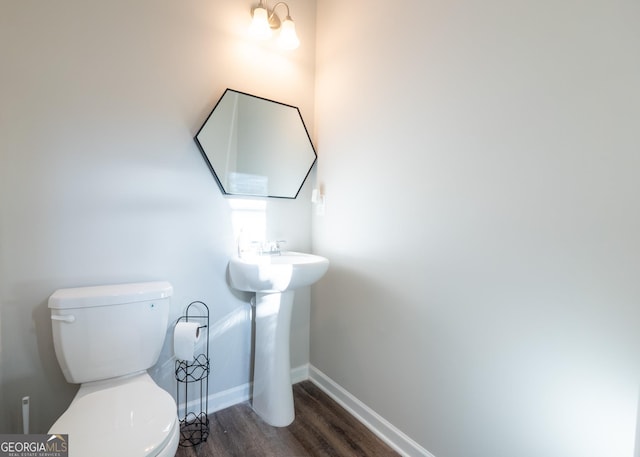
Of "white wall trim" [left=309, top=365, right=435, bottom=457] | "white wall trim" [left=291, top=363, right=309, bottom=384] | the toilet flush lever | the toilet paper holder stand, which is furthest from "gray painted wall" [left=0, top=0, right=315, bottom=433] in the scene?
"white wall trim" [left=309, top=365, right=435, bottom=457]

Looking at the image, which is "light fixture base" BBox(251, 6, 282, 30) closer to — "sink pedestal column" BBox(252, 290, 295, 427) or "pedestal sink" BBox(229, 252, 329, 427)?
"pedestal sink" BBox(229, 252, 329, 427)

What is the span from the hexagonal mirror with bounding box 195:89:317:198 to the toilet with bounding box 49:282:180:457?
28.5 inches

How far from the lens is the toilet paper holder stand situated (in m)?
1.73

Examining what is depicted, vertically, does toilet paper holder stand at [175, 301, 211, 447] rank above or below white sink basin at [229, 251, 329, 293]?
below

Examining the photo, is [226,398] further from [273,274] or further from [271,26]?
[271,26]

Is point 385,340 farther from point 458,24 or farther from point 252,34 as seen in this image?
point 252,34

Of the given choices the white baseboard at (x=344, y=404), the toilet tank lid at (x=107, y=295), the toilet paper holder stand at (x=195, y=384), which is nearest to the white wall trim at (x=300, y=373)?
the white baseboard at (x=344, y=404)

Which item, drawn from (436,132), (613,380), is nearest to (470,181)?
(436,132)

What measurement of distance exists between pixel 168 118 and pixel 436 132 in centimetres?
134

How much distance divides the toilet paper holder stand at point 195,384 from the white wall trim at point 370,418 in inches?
29.2

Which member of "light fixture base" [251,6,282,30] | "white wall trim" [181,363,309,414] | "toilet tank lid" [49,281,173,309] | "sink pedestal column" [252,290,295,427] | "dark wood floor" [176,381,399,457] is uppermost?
"light fixture base" [251,6,282,30]

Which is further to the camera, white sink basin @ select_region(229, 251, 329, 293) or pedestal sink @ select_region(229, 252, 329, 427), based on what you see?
pedestal sink @ select_region(229, 252, 329, 427)

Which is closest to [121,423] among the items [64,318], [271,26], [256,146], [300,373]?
[64,318]

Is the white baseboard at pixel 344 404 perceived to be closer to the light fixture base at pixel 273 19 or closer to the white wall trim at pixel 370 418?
the white wall trim at pixel 370 418
